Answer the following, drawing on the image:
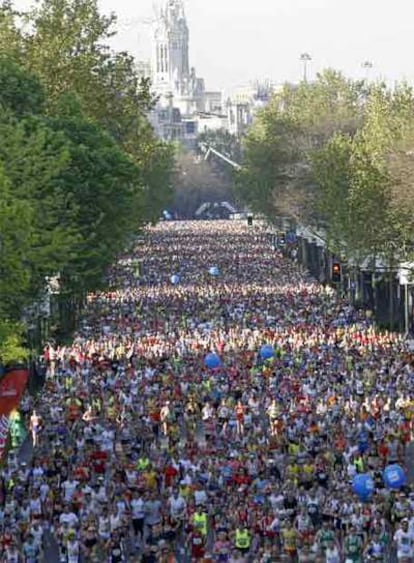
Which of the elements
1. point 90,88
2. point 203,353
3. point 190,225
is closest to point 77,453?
point 203,353

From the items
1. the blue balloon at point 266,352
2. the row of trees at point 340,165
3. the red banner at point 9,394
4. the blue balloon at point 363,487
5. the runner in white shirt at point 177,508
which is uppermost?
the row of trees at point 340,165

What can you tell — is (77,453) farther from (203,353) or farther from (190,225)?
(190,225)

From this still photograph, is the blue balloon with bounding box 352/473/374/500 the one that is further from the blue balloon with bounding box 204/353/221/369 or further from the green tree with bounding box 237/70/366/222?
the green tree with bounding box 237/70/366/222

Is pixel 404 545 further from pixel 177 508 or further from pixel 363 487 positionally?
pixel 177 508

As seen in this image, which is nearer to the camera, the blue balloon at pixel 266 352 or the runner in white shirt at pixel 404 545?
the runner in white shirt at pixel 404 545

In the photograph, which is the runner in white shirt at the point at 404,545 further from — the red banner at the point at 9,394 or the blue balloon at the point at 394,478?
the red banner at the point at 9,394

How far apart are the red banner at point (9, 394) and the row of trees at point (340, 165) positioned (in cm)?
2124

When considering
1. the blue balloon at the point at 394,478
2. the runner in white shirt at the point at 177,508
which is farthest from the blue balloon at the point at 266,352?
the runner in white shirt at the point at 177,508

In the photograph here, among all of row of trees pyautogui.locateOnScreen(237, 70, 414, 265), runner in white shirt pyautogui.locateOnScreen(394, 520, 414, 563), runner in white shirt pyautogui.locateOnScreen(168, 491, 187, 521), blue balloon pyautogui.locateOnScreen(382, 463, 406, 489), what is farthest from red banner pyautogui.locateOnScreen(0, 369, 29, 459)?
row of trees pyautogui.locateOnScreen(237, 70, 414, 265)

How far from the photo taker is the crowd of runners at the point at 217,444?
2742 centimetres

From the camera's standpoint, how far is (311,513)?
2844 centimetres

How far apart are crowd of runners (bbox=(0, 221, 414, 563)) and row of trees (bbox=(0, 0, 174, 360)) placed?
2.78m

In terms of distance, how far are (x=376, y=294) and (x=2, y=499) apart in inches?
1694

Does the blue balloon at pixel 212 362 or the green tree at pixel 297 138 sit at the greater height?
the green tree at pixel 297 138
